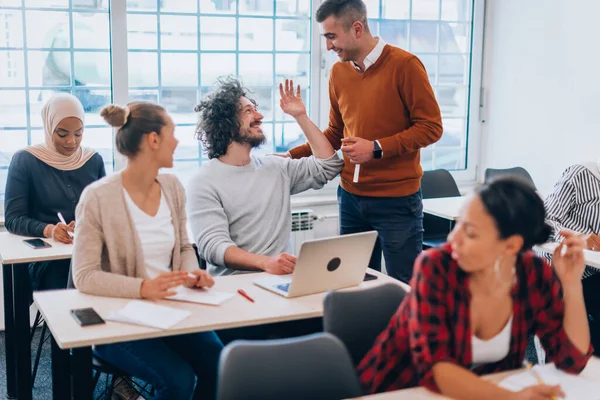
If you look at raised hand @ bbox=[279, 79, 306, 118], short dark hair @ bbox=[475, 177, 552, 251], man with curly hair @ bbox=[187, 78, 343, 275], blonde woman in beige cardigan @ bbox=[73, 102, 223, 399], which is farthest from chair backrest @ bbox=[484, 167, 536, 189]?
short dark hair @ bbox=[475, 177, 552, 251]

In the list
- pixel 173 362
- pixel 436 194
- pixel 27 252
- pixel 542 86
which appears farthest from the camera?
pixel 542 86

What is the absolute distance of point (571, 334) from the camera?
1.88 meters

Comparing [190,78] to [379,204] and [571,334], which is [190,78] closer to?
[379,204]

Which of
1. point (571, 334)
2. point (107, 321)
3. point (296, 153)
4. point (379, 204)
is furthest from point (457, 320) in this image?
point (296, 153)

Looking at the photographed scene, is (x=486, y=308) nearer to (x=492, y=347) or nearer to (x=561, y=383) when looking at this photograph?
(x=492, y=347)

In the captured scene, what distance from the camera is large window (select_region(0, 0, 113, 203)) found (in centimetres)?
404

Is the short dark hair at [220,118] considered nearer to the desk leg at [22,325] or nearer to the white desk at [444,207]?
the desk leg at [22,325]

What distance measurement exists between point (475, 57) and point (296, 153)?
7.74 feet

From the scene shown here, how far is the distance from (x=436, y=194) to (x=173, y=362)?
2618mm

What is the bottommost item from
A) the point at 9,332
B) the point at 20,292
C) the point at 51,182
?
the point at 9,332

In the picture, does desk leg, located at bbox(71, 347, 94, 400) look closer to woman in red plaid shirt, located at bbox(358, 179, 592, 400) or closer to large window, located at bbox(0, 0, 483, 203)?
woman in red plaid shirt, located at bbox(358, 179, 592, 400)

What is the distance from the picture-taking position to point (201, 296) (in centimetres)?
242

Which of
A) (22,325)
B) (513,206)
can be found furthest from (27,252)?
(513,206)

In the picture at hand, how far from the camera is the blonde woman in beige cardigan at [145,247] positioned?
238cm
